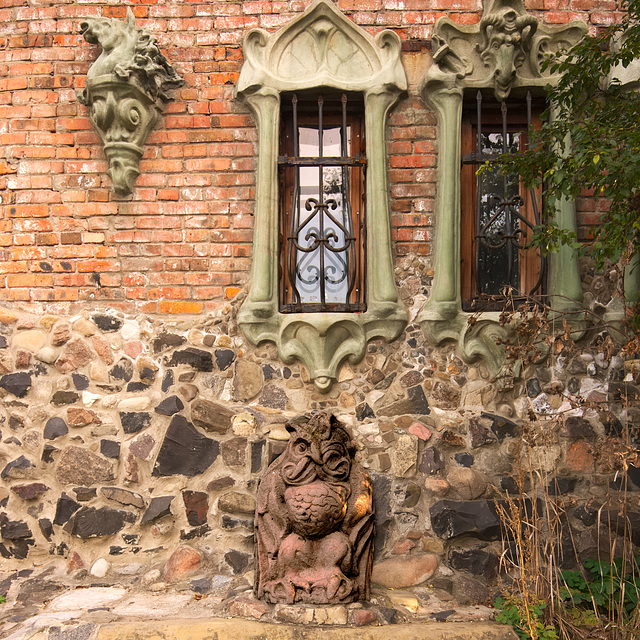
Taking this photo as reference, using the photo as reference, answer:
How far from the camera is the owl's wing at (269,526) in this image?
357 cm

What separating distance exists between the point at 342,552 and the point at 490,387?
Answer: 1331 millimetres

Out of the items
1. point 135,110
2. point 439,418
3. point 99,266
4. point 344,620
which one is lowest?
point 344,620

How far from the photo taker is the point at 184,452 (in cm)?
403

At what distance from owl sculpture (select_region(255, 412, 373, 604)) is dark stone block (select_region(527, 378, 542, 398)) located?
44.6 inches

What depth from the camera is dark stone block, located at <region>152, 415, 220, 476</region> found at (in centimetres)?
402

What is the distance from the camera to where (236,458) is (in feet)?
13.2

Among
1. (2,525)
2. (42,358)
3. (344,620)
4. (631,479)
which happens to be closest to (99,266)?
(42,358)

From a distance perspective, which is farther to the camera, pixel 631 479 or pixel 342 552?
pixel 631 479

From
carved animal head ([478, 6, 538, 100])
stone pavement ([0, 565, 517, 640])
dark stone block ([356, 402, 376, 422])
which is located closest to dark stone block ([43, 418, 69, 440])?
stone pavement ([0, 565, 517, 640])

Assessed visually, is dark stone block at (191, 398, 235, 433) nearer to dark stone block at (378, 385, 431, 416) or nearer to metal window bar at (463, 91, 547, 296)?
dark stone block at (378, 385, 431, 416)

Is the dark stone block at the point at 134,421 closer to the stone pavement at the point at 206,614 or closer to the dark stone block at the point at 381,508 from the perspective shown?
the stone pavement at the point at 206,614

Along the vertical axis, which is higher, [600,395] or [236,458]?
[600,395]

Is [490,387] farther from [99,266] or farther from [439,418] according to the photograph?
[99,266]

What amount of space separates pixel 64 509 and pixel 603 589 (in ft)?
9.98
